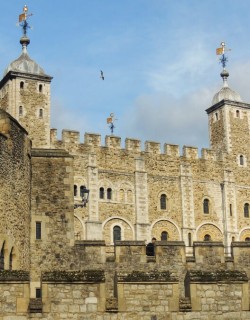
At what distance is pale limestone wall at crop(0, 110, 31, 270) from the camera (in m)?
16.4

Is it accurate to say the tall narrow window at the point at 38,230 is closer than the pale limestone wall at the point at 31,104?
Yes

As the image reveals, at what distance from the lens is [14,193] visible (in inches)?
→ 659

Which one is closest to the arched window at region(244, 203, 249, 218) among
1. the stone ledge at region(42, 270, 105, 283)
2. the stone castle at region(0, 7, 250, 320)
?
the stone castle at region(0, 7, 250, 320)

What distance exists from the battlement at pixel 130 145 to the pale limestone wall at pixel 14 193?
2902cm

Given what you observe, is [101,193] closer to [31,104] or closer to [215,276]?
[31,104]

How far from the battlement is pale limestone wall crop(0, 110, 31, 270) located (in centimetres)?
2902

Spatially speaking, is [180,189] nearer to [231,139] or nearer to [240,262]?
[231,139]

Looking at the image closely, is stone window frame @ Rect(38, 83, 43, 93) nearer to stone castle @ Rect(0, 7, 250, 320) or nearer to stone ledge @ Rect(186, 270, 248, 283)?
stone castle @ Rect(0, 7, 250, 320)

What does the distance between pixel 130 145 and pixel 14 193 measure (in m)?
32.7

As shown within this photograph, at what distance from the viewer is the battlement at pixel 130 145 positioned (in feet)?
154

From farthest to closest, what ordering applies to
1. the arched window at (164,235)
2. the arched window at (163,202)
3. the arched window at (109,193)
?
the arched window at (163,202)
the arched window at (164,235)
the arched window at (109,193)

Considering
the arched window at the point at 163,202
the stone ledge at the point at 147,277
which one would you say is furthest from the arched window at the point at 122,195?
the stone ledge at the point at 147,277

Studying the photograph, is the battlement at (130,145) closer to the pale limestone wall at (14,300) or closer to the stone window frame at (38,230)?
the stone window frame at (38,230)

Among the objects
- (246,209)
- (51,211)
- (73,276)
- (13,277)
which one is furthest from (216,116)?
(13,277)
